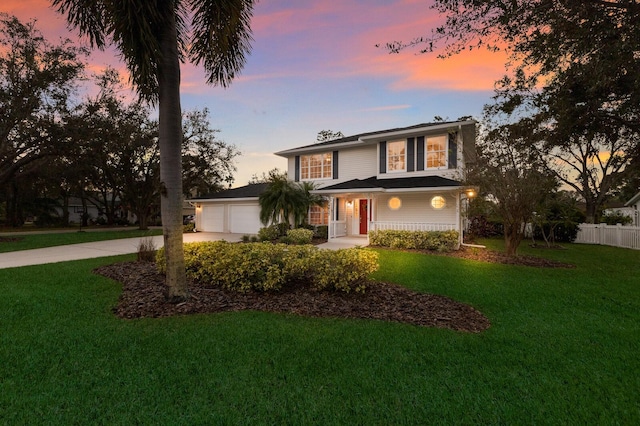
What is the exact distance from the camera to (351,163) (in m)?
18.0

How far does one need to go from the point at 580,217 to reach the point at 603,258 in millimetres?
9256

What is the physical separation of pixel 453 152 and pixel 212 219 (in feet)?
55.1

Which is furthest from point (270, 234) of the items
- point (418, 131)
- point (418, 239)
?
point (418, 131)

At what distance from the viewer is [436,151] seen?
1502 centimetres

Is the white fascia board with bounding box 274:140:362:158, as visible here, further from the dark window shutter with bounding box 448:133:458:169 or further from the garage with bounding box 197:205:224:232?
the garage with bounding box 197:205:224:232

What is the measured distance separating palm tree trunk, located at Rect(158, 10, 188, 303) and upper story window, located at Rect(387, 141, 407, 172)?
12661 mm

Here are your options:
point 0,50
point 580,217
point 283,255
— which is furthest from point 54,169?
point 580,217

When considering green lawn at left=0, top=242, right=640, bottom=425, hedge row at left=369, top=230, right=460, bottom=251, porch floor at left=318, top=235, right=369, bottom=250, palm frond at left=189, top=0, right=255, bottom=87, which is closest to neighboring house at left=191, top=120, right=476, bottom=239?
porch floor at left=318, top=235, right=369, bottom=250

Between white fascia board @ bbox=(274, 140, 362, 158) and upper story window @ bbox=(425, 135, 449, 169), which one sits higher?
white fascia board @ bbox=(274, 140, 362, 158)

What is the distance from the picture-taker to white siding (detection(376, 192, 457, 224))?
14.3 meters

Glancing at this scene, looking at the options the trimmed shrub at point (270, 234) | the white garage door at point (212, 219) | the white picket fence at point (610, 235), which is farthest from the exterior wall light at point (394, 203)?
the white garage door at point (212, 219)

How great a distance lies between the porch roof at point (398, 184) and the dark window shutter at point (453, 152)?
800mm

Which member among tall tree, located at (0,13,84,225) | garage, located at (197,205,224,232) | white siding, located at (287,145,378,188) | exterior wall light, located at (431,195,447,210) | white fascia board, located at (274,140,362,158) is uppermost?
tall tree, located at (0,13,84,225)

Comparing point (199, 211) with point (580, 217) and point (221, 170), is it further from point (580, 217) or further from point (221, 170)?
point (580, 217)
